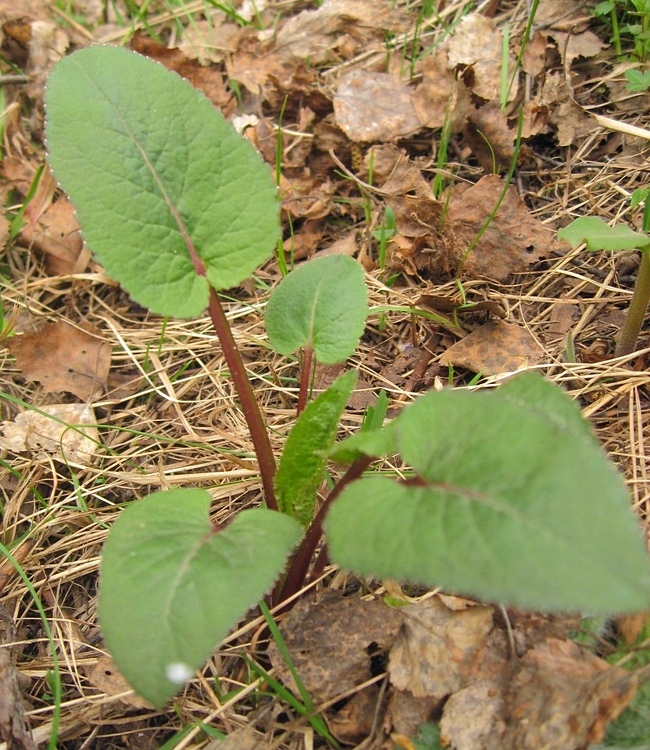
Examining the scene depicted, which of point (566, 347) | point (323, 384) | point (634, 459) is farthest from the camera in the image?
point (323, 384)

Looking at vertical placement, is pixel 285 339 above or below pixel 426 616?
above

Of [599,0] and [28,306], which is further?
[599,0]

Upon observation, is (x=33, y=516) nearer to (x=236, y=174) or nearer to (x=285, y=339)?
(x=285, y=339)

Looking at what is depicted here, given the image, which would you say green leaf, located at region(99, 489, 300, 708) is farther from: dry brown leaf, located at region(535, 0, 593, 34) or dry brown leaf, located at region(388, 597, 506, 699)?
dry brown leaf, located at region(535, 0, 593, 34)

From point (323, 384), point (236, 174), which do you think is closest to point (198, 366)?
point (323, 384)

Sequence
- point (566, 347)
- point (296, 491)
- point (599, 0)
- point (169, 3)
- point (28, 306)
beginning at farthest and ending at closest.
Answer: point (169, 3) < point (599, 0) < point (28, 306) < point (566, 347) < point (296, 491)

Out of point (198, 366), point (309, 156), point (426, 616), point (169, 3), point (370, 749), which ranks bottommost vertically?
point (370, 749)

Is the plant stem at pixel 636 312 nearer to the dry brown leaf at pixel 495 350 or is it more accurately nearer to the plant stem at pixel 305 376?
the dry brown leaf at pixel 495 350

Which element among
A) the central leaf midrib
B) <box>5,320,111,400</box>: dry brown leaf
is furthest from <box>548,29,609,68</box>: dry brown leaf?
<box>5,320,111,400</box>: dry brown leaf
